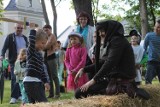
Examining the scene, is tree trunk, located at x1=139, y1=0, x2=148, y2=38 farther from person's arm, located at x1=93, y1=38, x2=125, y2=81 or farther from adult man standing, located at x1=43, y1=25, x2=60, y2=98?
person's arm, located at x1=93, y1=38, x2=125, y2=81

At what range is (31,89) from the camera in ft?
19.2

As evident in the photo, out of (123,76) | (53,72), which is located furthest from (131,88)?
(53,72)

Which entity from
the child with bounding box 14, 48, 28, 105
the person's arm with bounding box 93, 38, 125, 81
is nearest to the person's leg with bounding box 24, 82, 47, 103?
the person's arm with bounding box 93, 38, 125, 81

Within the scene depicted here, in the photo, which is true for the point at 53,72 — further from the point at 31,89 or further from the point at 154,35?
the point at 31,89

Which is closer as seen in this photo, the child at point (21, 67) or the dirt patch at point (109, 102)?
the dirt patch at point (109, 102)

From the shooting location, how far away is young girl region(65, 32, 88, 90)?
7.88 metres

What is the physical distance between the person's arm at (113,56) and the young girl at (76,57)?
89.9 inches

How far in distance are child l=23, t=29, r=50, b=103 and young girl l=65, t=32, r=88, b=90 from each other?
198 cm

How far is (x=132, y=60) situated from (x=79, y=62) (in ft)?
8.10

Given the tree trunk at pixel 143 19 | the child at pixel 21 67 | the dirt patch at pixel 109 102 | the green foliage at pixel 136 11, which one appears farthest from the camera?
the green foliage at pixel 136 11

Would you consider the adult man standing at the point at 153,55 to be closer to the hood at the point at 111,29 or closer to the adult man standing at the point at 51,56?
the adult man standing at the point at 51,56

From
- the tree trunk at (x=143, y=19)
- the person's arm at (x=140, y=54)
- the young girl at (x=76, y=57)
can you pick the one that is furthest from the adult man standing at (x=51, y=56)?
the tree trunk at (x=143, y=19)

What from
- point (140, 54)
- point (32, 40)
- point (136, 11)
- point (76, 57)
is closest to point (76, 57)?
point (76, 57)

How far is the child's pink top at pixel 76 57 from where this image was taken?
7898 millimetres
